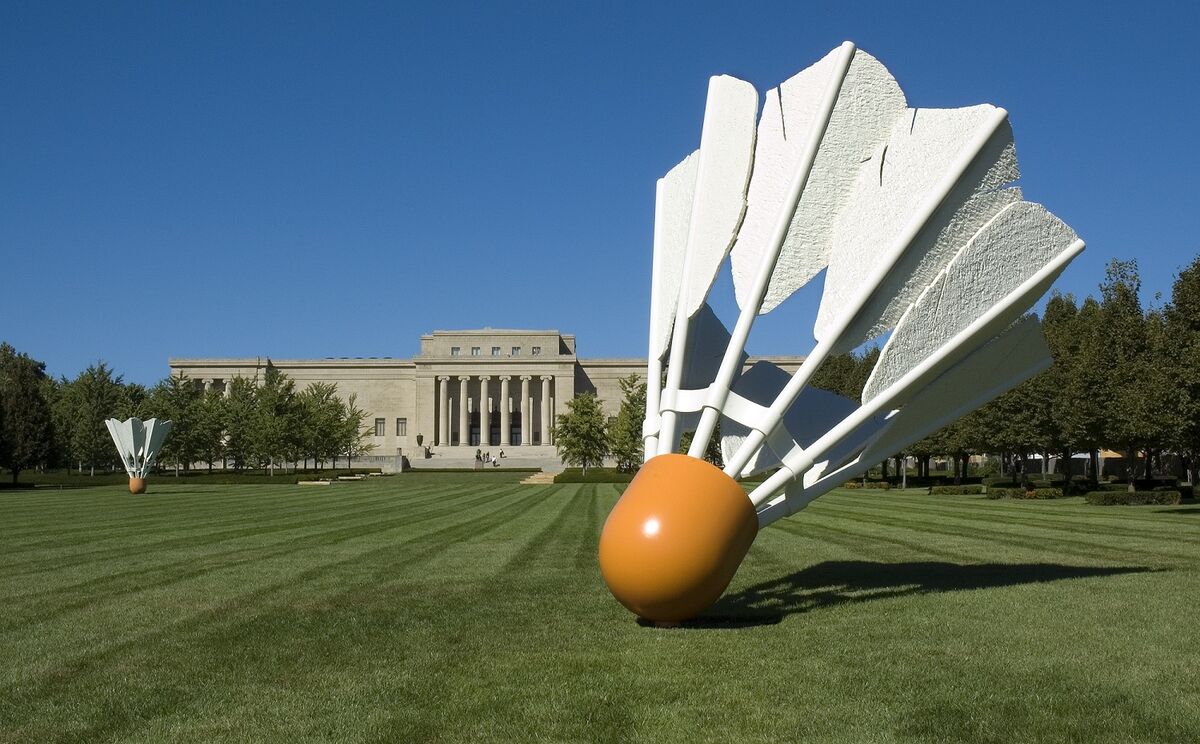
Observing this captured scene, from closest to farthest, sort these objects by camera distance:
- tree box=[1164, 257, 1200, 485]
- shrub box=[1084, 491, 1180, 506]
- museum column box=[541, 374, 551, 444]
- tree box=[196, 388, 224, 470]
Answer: tree box=[1164, 257, 1200, 485] < shrub box=[1084, 491, 1180, 506] < tree box=[196, 388, 224, 470] < museum column box=[541, 374, 551, 444]

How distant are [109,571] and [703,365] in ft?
24.0

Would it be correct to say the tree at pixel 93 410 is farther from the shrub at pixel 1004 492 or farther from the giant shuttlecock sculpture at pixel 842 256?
the giant shuttlecock sculpture at pixel 842 256

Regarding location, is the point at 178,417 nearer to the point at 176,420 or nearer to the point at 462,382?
the point at 176,420

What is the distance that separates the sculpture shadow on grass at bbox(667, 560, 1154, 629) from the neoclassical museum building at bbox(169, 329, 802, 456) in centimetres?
7336

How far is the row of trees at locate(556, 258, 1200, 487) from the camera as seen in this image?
2364 centimetres

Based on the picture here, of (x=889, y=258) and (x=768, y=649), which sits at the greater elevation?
(x=889, y=258)

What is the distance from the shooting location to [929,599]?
885 centimetres

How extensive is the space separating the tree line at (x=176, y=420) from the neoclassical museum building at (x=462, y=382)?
73.0ft

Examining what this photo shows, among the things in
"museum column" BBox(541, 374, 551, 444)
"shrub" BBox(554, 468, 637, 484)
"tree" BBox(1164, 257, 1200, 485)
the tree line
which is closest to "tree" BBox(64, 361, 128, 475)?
the tree line

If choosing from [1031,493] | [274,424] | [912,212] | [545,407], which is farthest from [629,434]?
[912,212]

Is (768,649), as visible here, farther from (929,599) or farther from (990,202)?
(990,202)

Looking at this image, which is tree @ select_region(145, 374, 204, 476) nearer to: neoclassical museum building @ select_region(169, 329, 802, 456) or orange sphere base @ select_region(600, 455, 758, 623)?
neoclassical museum building @ select_region(169, 329, 802, 456)

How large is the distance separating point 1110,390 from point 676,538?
26701 mm

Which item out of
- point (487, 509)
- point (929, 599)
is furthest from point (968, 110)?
point (487, 509)
